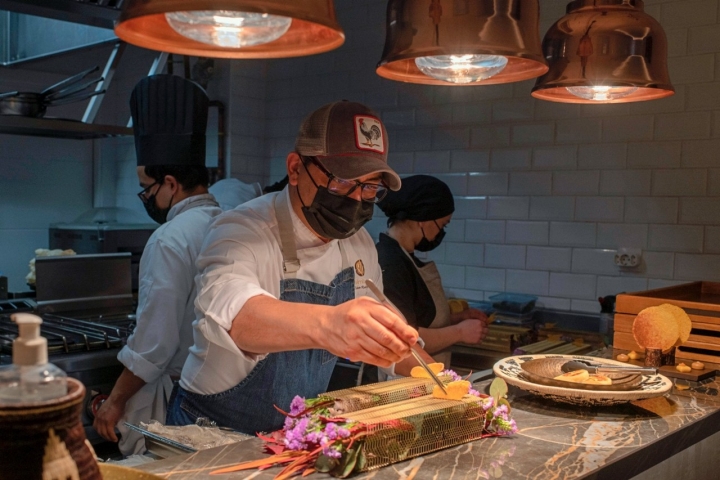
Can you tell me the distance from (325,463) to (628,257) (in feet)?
10.8

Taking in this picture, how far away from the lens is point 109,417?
10.6 feet

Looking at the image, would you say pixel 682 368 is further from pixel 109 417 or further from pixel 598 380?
pixel 109 417

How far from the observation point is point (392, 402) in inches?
69.9

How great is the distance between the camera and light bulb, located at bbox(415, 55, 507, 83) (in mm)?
2068

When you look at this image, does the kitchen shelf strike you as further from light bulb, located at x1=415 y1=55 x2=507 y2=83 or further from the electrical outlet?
the electrical outlet

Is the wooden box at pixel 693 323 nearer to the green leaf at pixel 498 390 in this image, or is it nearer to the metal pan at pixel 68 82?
the green leaf at pixel 498 390

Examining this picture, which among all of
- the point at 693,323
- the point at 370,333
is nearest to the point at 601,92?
the point at 693,323

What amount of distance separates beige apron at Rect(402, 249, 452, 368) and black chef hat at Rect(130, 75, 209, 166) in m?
1.35

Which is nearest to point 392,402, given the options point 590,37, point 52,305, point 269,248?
point 269,248

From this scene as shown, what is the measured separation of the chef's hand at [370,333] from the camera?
163 cm

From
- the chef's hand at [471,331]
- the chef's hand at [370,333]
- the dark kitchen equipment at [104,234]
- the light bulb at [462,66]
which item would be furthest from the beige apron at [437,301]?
the chef's hand at [370,333]

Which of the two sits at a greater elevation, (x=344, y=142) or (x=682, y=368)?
(x=344, y=142)

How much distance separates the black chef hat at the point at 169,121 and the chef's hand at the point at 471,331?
1.56m

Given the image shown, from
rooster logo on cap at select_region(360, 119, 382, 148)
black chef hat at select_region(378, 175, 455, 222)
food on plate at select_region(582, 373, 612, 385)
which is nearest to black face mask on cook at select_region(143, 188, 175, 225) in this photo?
black chef hat at select_region(378, 175, 455, 222)
